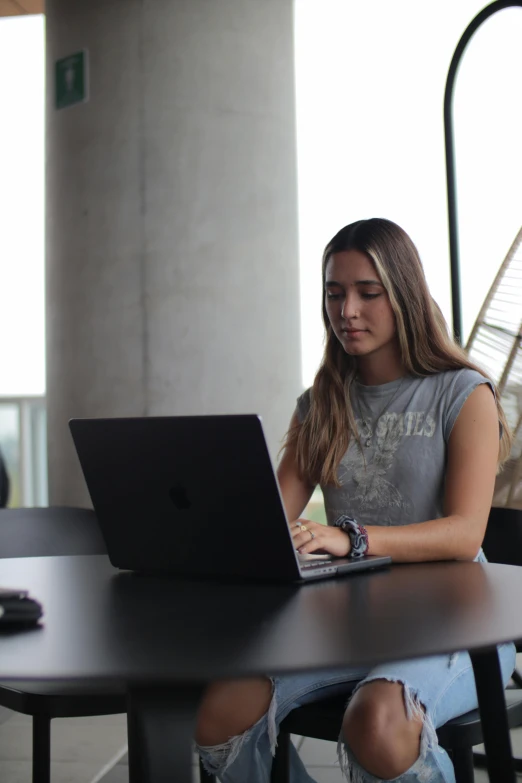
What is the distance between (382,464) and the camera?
5.78 ft

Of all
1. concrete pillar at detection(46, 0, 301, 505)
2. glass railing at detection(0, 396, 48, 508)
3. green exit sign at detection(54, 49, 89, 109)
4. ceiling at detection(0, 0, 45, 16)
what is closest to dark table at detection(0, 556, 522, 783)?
concrete pillar at detection(46, 0, 301, 505)

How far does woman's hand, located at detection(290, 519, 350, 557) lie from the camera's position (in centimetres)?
136

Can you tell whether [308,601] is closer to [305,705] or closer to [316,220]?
[305,705]

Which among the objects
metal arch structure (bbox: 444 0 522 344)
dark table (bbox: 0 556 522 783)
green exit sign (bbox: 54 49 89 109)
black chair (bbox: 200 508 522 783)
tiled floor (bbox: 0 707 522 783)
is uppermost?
green exit sign (bbox: 54 49 89 109)

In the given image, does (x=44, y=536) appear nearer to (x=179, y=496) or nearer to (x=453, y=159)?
(x=179, y=496)

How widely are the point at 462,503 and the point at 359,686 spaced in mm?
427

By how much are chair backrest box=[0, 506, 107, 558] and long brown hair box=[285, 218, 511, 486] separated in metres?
0.67

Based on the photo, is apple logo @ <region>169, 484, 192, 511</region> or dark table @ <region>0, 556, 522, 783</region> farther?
apple logo @ <region>169, 484, 192, 511</region>

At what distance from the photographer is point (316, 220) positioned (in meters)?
4.24

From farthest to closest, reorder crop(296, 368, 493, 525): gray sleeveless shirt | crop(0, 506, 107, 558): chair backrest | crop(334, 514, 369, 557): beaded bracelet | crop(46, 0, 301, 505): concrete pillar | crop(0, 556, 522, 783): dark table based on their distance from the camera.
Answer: crop(46, 0, 301, 505): concrete pillar < crop(0, 506, 107, 558): chair backrest < crop(296, 368, 493, 525): gray sleeveless shirt < crop(334, 514, 369, 557): beaded bracelet < crop(0, 556, 522, 783): dark table

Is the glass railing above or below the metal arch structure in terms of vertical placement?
below

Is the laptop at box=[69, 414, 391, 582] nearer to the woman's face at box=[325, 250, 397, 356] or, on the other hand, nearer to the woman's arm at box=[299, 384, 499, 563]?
the woman's arm at box=[299, 384, 499, 563]

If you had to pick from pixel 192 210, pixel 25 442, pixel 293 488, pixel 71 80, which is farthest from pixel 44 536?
pixel 25 442

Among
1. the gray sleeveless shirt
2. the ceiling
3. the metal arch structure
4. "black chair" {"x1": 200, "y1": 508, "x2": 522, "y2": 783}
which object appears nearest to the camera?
"black chair" {"x1": 200, "y1": 508, "x2": 522, "y2": 783}
